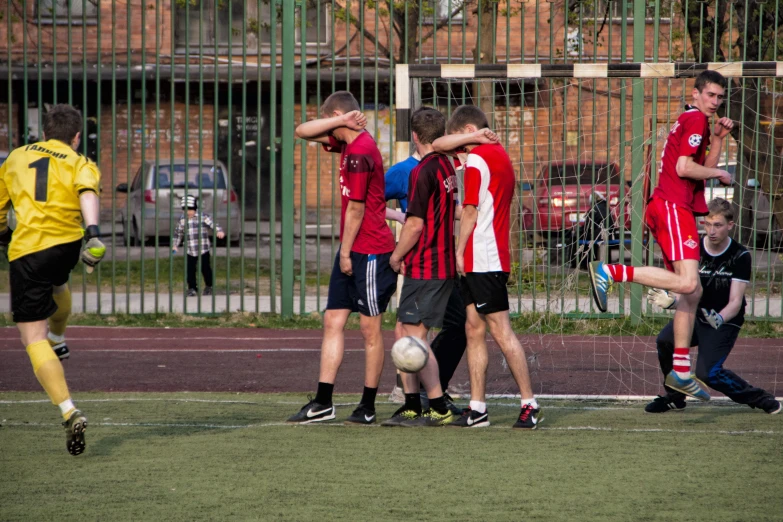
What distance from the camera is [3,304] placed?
12.7 meters

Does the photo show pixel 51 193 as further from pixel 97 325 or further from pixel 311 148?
pixel 311 148

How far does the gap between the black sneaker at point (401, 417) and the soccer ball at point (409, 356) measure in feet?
1.61

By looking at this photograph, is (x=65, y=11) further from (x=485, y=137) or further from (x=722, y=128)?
(x=722, y=128)

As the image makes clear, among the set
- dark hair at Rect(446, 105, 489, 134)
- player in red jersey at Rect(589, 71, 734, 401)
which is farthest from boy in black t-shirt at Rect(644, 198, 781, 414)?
dark hair at Rect(446, 105, 489, 134)

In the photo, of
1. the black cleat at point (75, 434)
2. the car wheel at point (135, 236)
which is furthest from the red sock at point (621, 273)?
the car wheel at point (135, 236)

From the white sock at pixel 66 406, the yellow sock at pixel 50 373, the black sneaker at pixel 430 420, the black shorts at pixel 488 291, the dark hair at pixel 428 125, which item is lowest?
the black sneaker at pixel 430 420

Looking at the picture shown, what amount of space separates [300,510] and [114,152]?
8630 millimetres

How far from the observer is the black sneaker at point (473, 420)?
6422 mm

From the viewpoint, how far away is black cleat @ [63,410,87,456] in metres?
5.40

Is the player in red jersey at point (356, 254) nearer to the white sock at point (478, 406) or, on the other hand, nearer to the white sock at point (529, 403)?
the white sock at point (478, 406)

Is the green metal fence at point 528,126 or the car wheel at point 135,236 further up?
the green metal fence at point 528,126

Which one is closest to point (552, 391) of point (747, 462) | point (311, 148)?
point (747, 462)

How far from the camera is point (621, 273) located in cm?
694

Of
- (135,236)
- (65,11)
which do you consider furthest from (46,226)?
(65,11)
